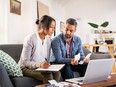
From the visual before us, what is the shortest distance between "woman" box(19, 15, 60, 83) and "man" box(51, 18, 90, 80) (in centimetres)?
15

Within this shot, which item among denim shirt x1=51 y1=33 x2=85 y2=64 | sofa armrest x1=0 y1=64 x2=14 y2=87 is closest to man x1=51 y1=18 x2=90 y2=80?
denim shirt x1=51 y1=33 x2=85 y2=64

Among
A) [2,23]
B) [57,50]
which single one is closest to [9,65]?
[57,50]

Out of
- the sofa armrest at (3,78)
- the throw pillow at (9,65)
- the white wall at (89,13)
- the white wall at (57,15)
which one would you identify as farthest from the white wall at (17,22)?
the white wall at (89,13)

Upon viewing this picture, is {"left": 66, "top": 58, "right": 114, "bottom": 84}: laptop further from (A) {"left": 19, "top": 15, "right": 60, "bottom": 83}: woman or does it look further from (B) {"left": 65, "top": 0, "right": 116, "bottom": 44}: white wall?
(B) {"left": 65, "top": 0, "right": 116, "bottom": 44}: white wall

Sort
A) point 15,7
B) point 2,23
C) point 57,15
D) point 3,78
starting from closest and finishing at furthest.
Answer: point 3,78, point 2,23, point 15,7, point 57,15

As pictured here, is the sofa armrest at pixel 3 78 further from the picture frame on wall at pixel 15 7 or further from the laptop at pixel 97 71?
the picture frame on wall at pixel 15 7

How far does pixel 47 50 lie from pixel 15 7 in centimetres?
173

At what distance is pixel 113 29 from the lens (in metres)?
7.34

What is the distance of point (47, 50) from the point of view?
2426 millimetres

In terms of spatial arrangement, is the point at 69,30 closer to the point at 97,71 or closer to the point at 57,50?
the point at 57,50

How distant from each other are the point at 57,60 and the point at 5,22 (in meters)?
1.44

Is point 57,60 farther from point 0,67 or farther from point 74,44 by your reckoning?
point 0,67

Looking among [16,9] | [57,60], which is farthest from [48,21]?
[16,9]

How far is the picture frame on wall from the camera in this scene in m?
3.71
